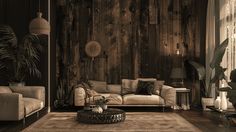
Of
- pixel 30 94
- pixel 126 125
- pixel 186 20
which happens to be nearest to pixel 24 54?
pixel 30 94

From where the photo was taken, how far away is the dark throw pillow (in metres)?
8.20

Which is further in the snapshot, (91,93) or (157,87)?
(157,87)

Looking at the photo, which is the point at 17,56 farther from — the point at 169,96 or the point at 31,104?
the point at 169,96

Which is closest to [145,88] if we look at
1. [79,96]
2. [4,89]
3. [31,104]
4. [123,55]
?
[123,55]

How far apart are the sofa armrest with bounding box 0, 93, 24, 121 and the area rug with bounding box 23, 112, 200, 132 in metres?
0.36

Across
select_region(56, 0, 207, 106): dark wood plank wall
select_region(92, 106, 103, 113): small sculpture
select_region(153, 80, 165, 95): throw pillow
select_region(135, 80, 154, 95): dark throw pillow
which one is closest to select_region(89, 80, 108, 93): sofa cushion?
select_region(56, 0, 207, 106): dark wood plank wall

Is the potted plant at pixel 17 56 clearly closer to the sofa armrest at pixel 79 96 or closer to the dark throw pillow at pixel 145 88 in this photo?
the sofa armrest at pixel 79 96

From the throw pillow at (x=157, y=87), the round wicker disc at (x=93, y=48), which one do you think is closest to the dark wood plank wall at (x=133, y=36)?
the round wicker disc at (x=93, y=48)

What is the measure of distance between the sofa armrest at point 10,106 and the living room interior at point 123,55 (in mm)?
1299

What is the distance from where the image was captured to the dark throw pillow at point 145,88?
26.9 ft

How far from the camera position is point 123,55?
30.9ft

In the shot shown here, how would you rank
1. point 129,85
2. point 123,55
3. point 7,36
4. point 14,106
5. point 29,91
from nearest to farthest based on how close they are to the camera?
point 14,106 < point 29,91 < point 7,36 < point 129,85 < point 123,55

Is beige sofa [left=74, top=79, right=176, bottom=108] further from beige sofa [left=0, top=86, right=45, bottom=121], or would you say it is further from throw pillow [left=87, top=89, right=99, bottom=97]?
beige sofa [left=0, top=86, right=45, bottom=121]

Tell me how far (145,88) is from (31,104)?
303 centimetres
